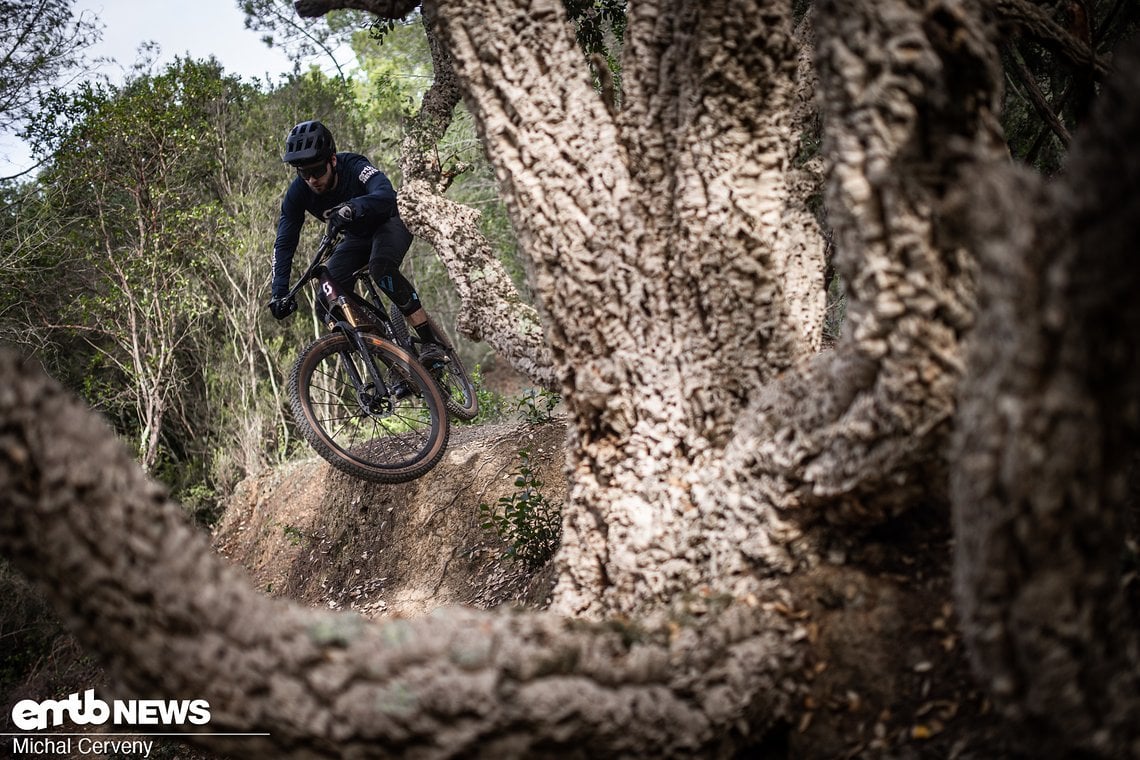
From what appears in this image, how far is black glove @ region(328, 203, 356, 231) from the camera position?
16.4 feet

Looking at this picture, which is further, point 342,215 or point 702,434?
point 342,215

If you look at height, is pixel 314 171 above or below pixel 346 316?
above

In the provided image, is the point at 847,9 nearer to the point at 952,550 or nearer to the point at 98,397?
the point at 952,550

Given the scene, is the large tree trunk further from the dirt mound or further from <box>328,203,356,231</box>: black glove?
<box>328,203,356,231</box>: black glove

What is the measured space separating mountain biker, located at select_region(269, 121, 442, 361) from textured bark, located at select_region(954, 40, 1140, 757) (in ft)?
14.5

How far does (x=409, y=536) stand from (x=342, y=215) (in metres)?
2.69

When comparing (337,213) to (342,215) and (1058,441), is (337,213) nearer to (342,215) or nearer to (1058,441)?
(342,215)

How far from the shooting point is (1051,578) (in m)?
1.45

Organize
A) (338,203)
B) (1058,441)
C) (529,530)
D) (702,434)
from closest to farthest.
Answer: (1058,441) → (702,434) → (529,530) → (338,203)

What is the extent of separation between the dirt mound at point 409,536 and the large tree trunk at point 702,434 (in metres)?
1.97

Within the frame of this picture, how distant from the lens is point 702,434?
8.06 ft

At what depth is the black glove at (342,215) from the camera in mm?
5008

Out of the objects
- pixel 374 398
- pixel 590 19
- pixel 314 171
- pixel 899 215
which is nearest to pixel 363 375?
pixel 374 398

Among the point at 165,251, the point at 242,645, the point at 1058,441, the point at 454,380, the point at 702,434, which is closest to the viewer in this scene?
the point at 1058,441
